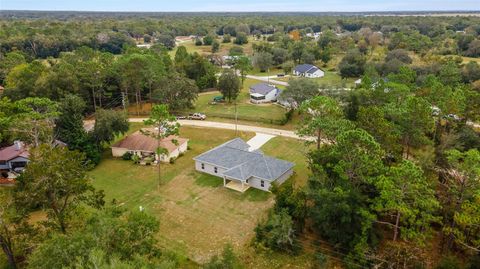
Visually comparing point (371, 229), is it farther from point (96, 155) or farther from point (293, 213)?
point (96, 155)

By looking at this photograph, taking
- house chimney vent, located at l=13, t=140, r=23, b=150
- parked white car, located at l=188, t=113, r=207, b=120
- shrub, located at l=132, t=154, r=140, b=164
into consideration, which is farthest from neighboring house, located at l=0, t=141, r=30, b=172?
parked white car, located at l=188, t=113, r=207, b=120

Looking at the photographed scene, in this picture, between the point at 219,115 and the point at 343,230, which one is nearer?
the point at 343,230

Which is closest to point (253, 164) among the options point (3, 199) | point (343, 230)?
point (343, 230)

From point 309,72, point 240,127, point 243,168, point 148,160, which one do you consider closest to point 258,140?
point 240,127

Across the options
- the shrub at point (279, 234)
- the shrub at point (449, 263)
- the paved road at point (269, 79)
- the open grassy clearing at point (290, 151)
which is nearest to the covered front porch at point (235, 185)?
the open grassy clearing at point (290, 151)

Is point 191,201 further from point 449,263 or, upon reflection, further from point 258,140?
point 449,263

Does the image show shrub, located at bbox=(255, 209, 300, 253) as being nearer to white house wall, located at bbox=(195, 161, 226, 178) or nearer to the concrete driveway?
white house wall, located at bbox=(195, 161, 226, 178)
